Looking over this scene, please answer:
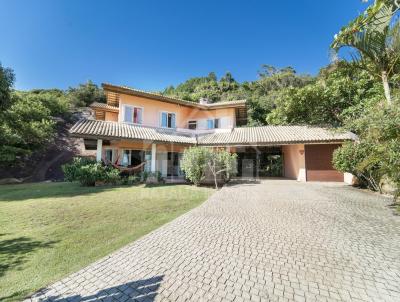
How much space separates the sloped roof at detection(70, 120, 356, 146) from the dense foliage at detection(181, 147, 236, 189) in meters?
3.41

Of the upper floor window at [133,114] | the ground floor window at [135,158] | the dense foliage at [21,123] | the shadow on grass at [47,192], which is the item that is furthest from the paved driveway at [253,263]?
the dense foliage at [21,123]

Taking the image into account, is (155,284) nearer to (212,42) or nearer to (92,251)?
(92,251)

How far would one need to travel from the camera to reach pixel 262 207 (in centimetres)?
776

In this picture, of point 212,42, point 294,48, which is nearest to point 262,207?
point 212,42

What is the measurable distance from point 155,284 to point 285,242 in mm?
3122

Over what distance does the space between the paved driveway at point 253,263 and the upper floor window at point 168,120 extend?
13.2 metres

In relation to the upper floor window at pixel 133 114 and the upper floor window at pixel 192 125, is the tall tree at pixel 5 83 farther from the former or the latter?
the upper floor window at pixel 192 125

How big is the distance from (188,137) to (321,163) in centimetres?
1121

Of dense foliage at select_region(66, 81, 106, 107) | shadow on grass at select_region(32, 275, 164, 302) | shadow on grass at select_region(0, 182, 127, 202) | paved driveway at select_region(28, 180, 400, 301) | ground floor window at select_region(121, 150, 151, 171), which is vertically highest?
dense foliage at select_region(66, 81, 106, 107)

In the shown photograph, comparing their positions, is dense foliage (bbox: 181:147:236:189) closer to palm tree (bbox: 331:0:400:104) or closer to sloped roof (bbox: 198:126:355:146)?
sloped roof (bbox: 198:126:355:146)

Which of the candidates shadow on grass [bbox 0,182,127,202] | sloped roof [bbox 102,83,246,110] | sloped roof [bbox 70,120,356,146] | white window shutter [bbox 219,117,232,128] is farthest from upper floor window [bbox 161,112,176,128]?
shadow on grass [bbox 0,182,127,202]

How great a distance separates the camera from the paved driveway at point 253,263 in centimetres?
291

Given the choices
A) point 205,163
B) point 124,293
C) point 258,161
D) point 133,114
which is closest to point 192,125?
point 133,114

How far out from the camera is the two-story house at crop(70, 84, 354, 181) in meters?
14.5
